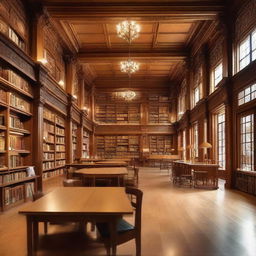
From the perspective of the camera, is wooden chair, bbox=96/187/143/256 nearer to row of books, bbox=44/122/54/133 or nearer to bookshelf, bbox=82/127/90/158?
row of books, bbox=44/122/54/133

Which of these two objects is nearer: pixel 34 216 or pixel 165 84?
pixel 34 216

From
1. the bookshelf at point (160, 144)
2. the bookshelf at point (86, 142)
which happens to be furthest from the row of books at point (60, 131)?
the bookshelf at point (160, 144)

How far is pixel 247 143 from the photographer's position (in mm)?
6590

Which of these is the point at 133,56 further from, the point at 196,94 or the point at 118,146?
the point at 118,146

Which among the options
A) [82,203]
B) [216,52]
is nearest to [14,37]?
[82,203]

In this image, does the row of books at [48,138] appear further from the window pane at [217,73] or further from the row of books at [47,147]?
the window pane at [217,73]

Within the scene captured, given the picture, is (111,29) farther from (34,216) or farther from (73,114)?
(34,216)

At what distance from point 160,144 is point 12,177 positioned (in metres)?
12.7

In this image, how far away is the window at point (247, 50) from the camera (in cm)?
655

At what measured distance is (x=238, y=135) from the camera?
7.05 meters

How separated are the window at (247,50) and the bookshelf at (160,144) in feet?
33.0

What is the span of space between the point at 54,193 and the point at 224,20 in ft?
24.1

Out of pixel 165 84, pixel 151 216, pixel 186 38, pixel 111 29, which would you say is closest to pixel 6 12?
pixel 111 29

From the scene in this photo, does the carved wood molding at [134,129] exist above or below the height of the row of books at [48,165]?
above
